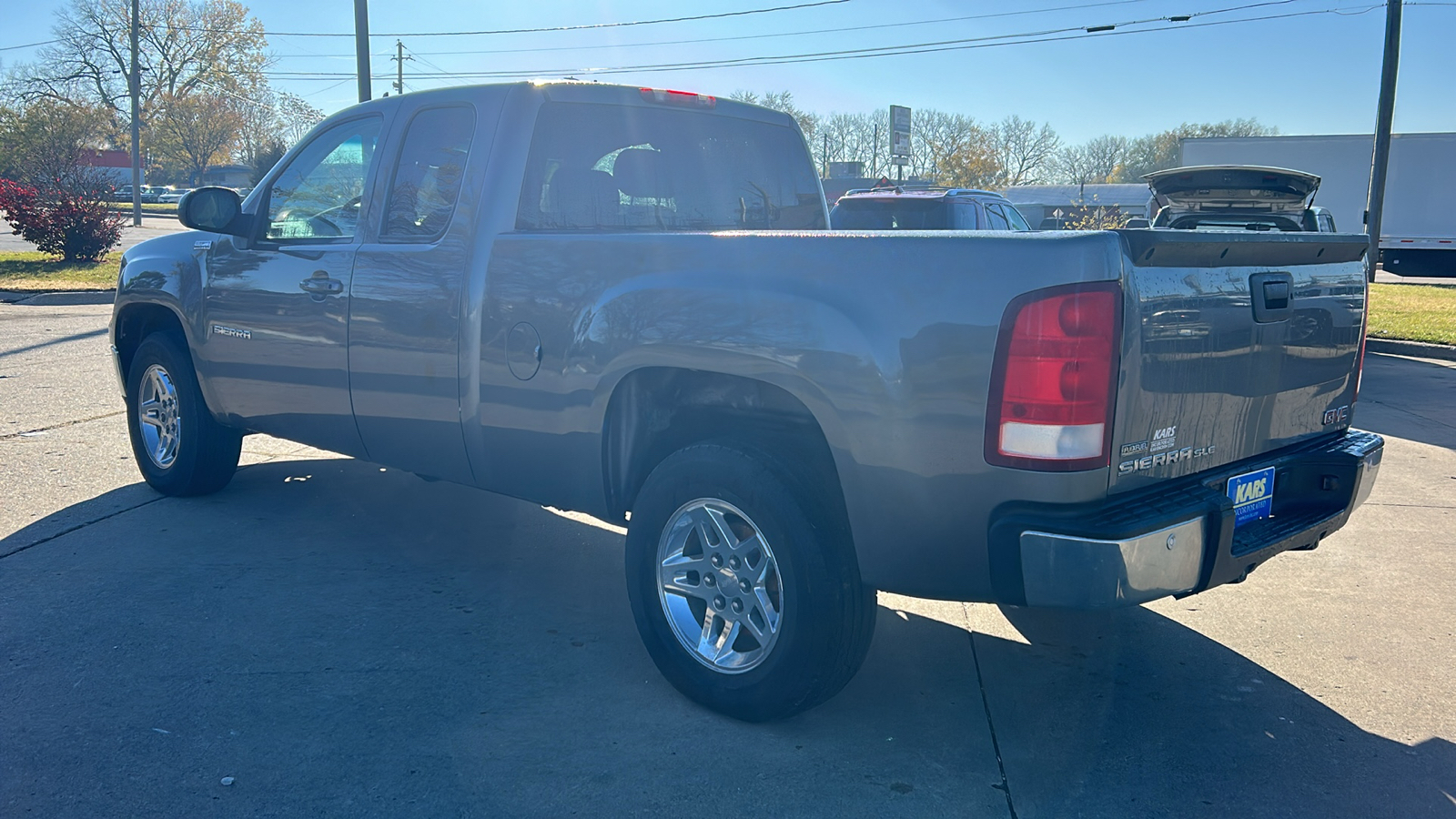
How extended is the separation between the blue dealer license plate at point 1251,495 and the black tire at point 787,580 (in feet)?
3.60

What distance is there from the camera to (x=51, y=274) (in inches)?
741

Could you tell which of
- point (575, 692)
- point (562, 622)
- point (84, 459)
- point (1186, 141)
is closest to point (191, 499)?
point (84, 459)

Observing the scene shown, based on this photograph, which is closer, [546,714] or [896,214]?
[546,714]

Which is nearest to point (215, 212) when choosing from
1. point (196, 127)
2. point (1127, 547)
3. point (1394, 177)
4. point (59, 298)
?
point (1127, 547)

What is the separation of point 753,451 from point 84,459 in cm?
507

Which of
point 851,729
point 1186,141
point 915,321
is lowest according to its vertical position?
point 851,729

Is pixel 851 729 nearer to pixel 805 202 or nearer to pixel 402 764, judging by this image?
pixel 402 764

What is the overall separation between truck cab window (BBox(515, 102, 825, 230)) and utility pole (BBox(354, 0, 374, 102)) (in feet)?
57.0

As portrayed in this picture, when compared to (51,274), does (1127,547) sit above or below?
above

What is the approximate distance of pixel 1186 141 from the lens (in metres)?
26.9

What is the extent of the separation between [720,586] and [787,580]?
35cm

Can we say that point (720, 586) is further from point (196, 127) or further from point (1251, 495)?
point (196, 127)

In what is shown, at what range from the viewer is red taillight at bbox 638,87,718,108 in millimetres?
4484

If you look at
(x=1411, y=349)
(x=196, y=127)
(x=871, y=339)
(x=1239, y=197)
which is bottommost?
(x=1411, y=349)
